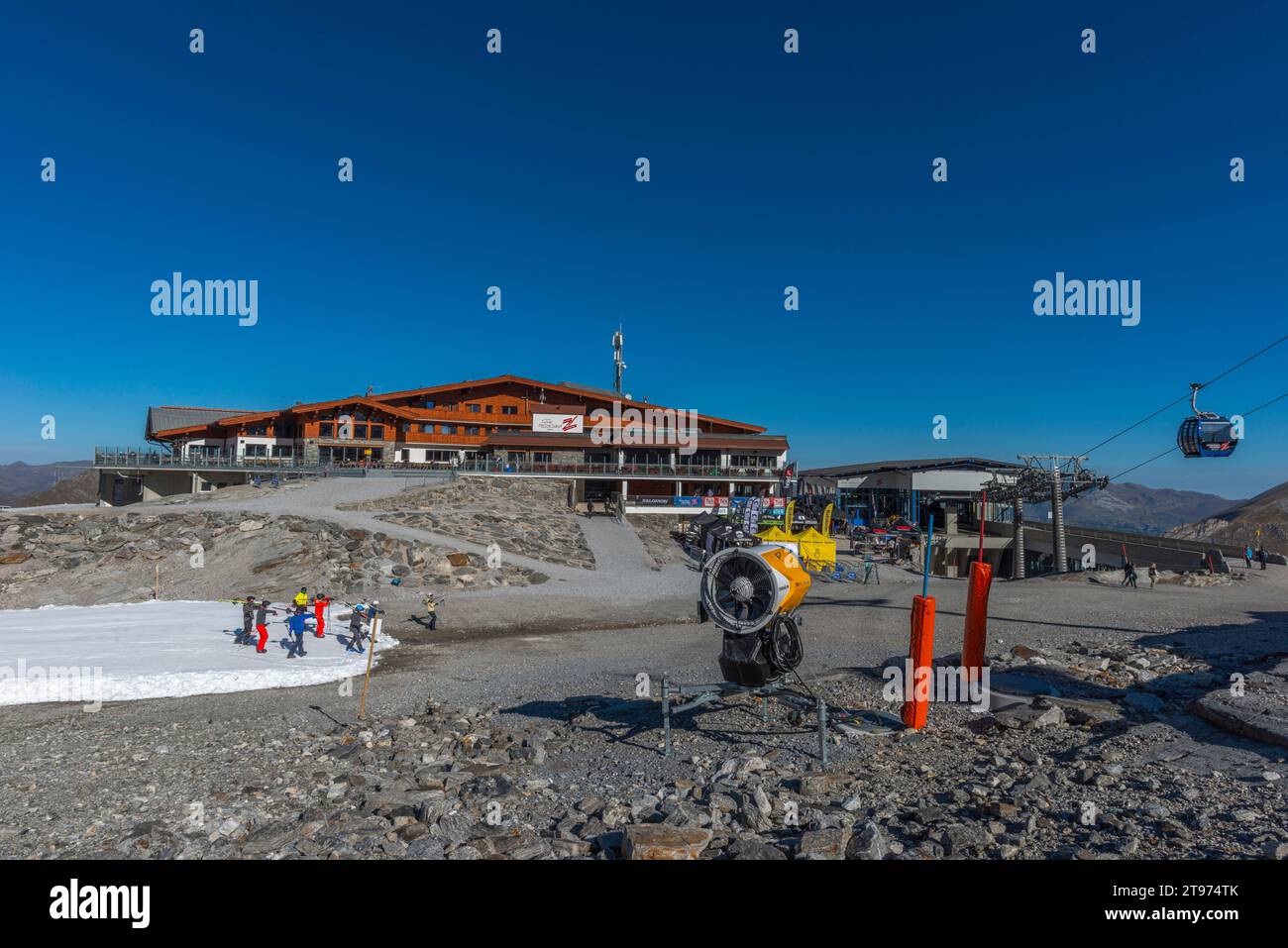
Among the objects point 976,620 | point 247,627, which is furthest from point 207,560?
point 976,620

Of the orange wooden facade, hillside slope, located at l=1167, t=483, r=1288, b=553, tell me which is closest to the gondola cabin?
the orange wooden facade

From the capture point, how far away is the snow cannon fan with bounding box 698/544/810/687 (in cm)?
1045

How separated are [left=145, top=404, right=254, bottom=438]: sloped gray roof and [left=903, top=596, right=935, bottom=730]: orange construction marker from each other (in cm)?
6320

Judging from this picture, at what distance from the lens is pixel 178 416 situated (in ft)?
201

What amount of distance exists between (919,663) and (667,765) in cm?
462

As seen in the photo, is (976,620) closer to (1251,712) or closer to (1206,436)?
(1251,712)

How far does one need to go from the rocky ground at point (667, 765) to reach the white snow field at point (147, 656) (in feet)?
3.21

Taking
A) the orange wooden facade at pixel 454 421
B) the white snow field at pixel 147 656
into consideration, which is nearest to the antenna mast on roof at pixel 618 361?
the orange wooden facade at pixel 454 421

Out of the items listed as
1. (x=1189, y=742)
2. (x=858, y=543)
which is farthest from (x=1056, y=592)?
(x=1189, y=742)

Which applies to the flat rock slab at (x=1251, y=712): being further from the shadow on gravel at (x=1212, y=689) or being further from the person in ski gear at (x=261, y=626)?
the person in ski gear at (x=261, y=626)

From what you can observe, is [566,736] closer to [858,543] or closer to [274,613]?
[274,613]

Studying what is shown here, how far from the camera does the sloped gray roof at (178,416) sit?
59.3 meters
